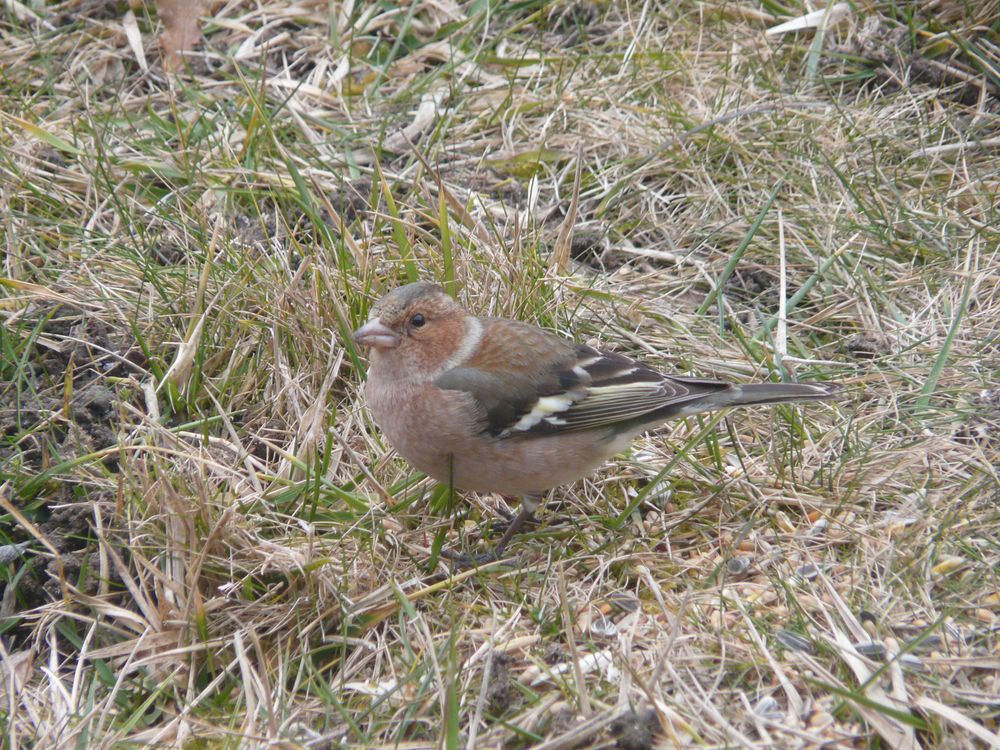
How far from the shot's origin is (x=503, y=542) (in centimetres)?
369

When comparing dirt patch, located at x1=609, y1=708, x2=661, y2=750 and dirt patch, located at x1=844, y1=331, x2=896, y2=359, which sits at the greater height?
dirt patch, located at x1=844, y1=331, x2=896, y2=359

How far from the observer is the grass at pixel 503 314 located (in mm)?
3045

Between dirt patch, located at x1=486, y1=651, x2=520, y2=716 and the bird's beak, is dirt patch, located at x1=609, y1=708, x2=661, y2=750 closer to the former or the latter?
dirt patch, located at x1=486, y1=651, x2=520, y2=716

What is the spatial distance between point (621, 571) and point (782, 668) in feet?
2.24

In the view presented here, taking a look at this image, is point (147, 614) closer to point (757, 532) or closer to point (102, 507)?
point (102, 507)

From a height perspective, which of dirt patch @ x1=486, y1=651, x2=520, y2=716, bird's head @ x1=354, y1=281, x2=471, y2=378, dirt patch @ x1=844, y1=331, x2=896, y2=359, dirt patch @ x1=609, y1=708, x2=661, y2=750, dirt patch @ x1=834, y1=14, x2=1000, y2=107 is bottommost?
dirt patch @ x1=486, y1=651, x2=520, y2=716

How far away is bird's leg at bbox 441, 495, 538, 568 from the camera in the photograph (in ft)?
11.8

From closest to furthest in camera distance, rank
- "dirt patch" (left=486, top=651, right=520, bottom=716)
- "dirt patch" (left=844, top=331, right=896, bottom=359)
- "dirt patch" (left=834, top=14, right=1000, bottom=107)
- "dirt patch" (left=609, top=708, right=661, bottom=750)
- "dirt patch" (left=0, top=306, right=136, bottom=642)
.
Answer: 1. "dirt patch" (left=609, top=708, right=661, bottom=750)
2. "dirt patch" (left=486, top=651, right=520, bottom=716)
3. "dirt patch" (left=0, top=306, right=136, bottom=642)
4. "dirt patch" (left=844, top=331, right=896, bottom=359)
5. "dirt patch" (left=834, top=14, right=1000, bottom=107)

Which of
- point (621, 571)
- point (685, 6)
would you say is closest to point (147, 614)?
point (621, 571)

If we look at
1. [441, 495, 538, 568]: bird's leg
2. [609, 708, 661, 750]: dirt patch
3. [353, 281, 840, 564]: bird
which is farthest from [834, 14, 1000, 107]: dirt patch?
[609, 708, 661, 750]: dirt patch

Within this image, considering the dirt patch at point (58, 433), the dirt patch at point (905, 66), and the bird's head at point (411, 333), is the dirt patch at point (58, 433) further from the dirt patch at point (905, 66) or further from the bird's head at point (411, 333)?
the dirt patch at point (905, 66)

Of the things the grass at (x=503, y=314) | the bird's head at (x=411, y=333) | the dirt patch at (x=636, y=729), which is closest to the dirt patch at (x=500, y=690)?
the grass at (x=503, y=314)

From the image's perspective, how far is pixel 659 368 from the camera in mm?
4398

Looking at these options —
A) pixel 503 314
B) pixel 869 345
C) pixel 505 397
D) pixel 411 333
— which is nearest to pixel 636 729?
pixel 505 397
